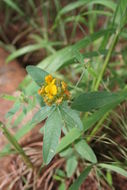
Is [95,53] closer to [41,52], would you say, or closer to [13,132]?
[13,132]

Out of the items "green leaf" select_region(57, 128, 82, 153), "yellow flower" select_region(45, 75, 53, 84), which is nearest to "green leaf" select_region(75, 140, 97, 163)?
"green leaf" select_region(57, 128, 82, 153)

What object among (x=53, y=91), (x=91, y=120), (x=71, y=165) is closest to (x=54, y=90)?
(x=53, y=91)

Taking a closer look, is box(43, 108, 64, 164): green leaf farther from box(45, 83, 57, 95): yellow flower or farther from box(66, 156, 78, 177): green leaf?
box(66, 156, 78, 177): green leaf

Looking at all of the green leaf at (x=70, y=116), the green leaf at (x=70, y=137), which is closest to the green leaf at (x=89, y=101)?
the green leaf at (x=70, y=116)

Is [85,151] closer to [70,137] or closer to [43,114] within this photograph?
[70,137]

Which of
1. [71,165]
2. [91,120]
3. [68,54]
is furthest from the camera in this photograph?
[68,54]

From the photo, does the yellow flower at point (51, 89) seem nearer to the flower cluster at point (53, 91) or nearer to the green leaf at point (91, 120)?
the flower cluster at point (53, 91)
